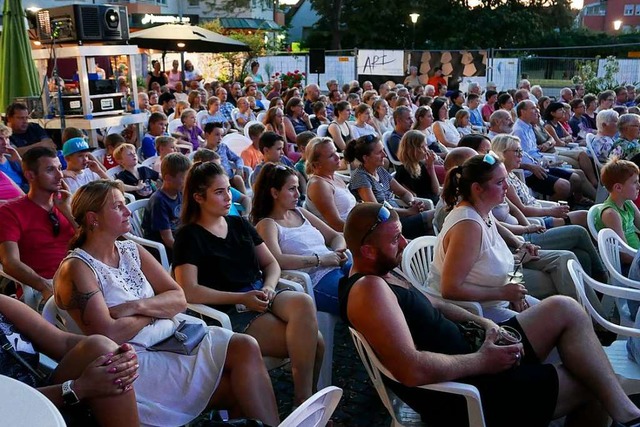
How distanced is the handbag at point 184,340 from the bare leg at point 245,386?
134 millimetres

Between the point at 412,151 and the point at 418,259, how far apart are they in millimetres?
1938

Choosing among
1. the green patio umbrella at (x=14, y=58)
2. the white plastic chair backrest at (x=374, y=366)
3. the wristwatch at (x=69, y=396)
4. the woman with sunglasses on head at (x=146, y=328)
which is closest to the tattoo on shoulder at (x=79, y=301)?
the woman with sunglasses on head at (x=146, y=328)

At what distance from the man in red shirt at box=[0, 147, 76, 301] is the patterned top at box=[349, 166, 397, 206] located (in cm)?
205

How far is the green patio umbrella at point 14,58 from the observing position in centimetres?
619

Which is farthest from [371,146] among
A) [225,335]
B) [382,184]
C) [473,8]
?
[473,8]

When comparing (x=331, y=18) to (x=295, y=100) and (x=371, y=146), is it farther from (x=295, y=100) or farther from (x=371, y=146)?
(x=371, y=146)

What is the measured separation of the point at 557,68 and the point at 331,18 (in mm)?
16726

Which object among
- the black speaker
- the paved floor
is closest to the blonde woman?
the paved floor

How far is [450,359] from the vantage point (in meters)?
2.12

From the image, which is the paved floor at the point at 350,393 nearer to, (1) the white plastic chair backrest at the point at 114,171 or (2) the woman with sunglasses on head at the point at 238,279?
(2) the woman with sunglasses on head at the point at 238,279

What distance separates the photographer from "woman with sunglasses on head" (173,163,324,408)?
109 inches

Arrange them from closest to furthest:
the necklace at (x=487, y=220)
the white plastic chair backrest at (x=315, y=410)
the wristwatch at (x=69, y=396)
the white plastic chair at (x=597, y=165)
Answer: the white plastic chair backrest at (x=315, y=410)
the wristwatch at (x=69, y=396)
the necklace at (x=487, y=220)
the white plastic chair at (x=597, y=165)

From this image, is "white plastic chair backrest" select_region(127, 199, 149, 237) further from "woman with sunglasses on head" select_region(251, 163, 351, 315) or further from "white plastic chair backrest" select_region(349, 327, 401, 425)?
"white plastic chair backrest" select_region(349, 327, 401, 425)

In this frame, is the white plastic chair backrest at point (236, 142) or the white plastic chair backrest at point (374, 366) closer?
the white plastic chair backrest at point (374, 366)
